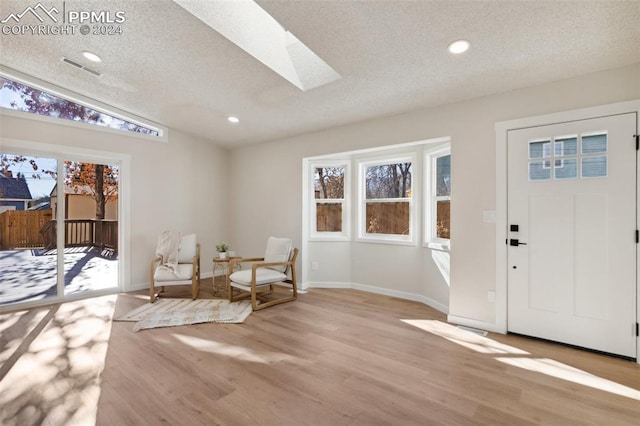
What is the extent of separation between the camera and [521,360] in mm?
2527

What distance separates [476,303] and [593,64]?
2497 millimetres

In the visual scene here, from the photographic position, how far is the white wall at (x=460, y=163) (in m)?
2.79

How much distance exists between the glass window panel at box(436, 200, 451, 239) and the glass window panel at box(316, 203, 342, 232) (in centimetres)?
164

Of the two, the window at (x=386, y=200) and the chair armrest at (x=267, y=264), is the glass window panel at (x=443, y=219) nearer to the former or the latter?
the window at (x=386, y=200)

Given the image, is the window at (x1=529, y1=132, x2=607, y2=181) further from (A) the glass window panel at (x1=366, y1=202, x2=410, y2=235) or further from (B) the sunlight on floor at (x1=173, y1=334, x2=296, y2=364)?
(B) the sunlight on floor at (x1=173, y1=334, x2=296, y2=364)

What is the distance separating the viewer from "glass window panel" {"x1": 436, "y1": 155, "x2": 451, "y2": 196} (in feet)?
12.8

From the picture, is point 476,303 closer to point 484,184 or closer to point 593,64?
point 484,184

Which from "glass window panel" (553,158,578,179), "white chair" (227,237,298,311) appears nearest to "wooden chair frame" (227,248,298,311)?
"white chair" (227,237,298,311)

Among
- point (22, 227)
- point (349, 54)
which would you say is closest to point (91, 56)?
point (22, 227)

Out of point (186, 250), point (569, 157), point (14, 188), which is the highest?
point (569, 157)

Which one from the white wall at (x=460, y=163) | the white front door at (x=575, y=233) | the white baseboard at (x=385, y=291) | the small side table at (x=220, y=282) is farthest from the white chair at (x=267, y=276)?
the white front door at (x=575, y=233)

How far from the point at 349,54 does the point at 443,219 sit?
254 centimetres

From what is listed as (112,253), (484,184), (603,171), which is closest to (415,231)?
(484,184)

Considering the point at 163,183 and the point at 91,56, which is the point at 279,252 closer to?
the point at 163,183
